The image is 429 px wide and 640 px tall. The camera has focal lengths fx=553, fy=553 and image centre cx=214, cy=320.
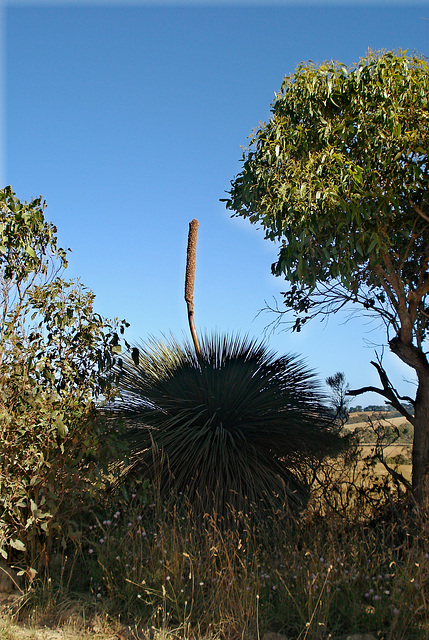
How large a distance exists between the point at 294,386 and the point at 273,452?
1.26 metres

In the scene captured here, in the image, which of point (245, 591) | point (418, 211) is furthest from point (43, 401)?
point (418, 211)

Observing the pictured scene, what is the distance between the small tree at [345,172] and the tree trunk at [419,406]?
1 cm

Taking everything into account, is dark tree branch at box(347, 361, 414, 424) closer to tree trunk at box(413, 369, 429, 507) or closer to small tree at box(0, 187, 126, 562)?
tree trunk at box(413, 369, 429, 507)

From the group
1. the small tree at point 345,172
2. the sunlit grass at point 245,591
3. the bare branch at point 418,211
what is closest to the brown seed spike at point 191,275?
the small tree at point 345,172

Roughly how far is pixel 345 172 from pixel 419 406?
310 cm

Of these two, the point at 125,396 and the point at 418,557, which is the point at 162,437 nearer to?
the point at 125,396

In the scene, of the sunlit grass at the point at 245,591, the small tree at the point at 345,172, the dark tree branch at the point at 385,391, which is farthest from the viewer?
the dark tree branch at the point at 385,391

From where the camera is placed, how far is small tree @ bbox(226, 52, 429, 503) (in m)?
5.66

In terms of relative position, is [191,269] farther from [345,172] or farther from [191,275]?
[345,172]

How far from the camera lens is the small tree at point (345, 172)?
18.6 ft

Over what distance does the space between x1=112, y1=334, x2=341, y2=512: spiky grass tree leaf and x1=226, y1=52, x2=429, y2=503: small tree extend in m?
1.51

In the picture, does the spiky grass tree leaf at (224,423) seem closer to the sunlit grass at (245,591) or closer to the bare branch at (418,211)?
the sunlit grass at (245,591)

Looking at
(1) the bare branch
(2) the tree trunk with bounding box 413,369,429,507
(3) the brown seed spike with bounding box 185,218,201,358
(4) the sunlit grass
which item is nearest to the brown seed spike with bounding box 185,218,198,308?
(3) the brown seed spike with bounding box 185,218,201,358

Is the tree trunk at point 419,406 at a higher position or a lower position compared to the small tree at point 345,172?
lower
